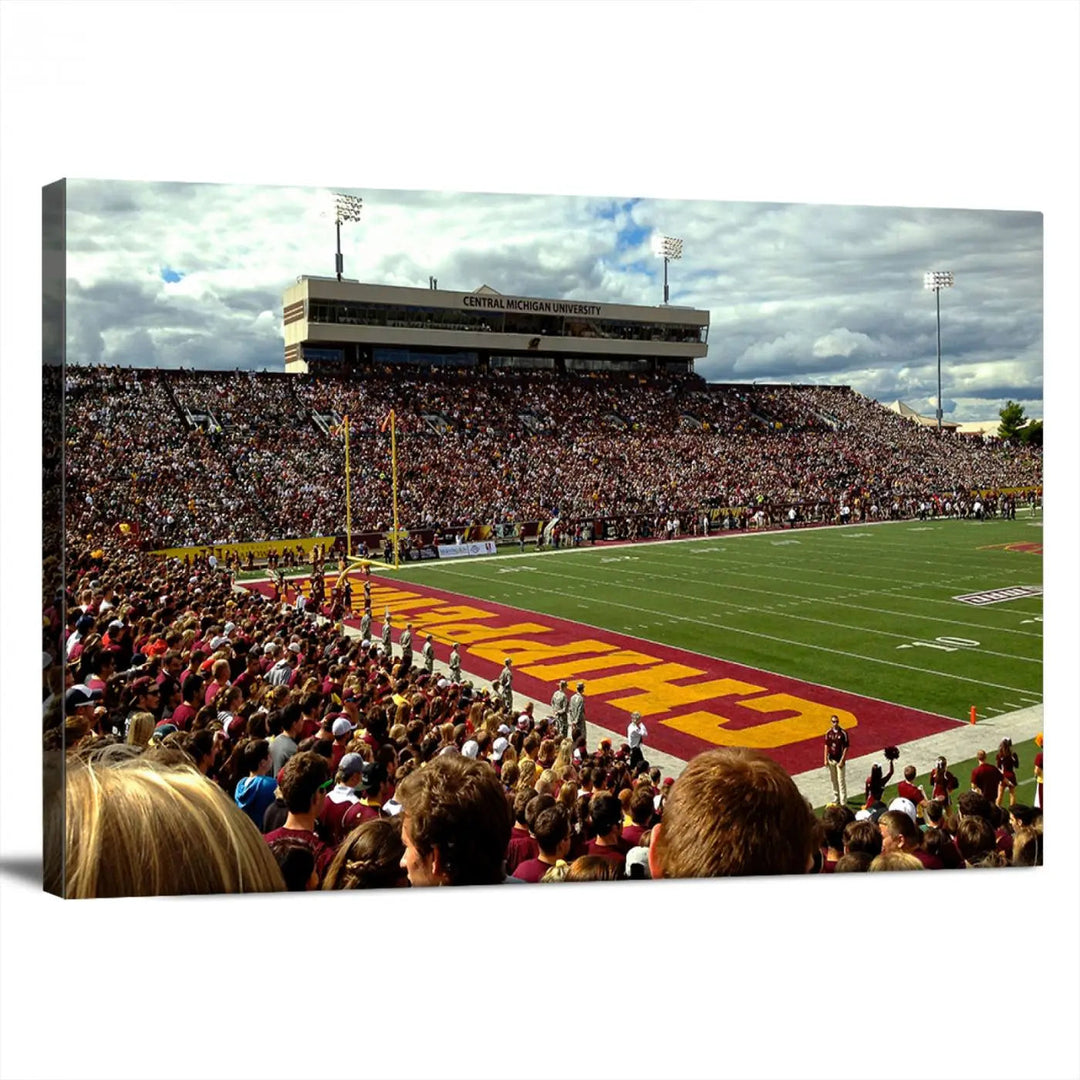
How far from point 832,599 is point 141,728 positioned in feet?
46.9

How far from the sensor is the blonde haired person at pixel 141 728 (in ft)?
21.0

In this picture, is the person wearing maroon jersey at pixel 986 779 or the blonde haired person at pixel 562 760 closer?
the blonde haired person at pixel 562 760

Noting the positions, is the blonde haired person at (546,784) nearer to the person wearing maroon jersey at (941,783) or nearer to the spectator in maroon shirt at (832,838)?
the spectator in maroon shirt at (832,838)

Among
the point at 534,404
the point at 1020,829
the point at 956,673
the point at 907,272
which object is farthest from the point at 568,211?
the point at 956,673

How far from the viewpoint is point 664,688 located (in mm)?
12844

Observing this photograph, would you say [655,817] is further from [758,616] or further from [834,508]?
[834,508]

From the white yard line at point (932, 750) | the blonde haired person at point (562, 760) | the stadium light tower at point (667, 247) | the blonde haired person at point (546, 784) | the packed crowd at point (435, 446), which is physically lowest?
the white yard line at point (932, 750)

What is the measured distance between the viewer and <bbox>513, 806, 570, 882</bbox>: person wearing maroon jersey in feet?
19.8

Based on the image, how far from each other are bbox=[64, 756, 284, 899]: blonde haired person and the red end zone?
25.8 feet

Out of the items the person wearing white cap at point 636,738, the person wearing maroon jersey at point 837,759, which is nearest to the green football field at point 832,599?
the person wearing maroon jersey at point 837,759

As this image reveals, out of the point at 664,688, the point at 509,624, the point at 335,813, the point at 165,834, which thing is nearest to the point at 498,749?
the point at 335,813

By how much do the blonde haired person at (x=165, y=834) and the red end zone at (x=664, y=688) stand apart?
310 inches

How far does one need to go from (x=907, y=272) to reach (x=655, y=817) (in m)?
4.59

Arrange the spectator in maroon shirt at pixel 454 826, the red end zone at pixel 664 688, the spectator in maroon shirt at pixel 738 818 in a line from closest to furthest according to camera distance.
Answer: the spectator in maroon shirt at pixel 738 818 < the spectator in maroon shirt at pixel 454 826 < the red end zone at pixel 664 688
